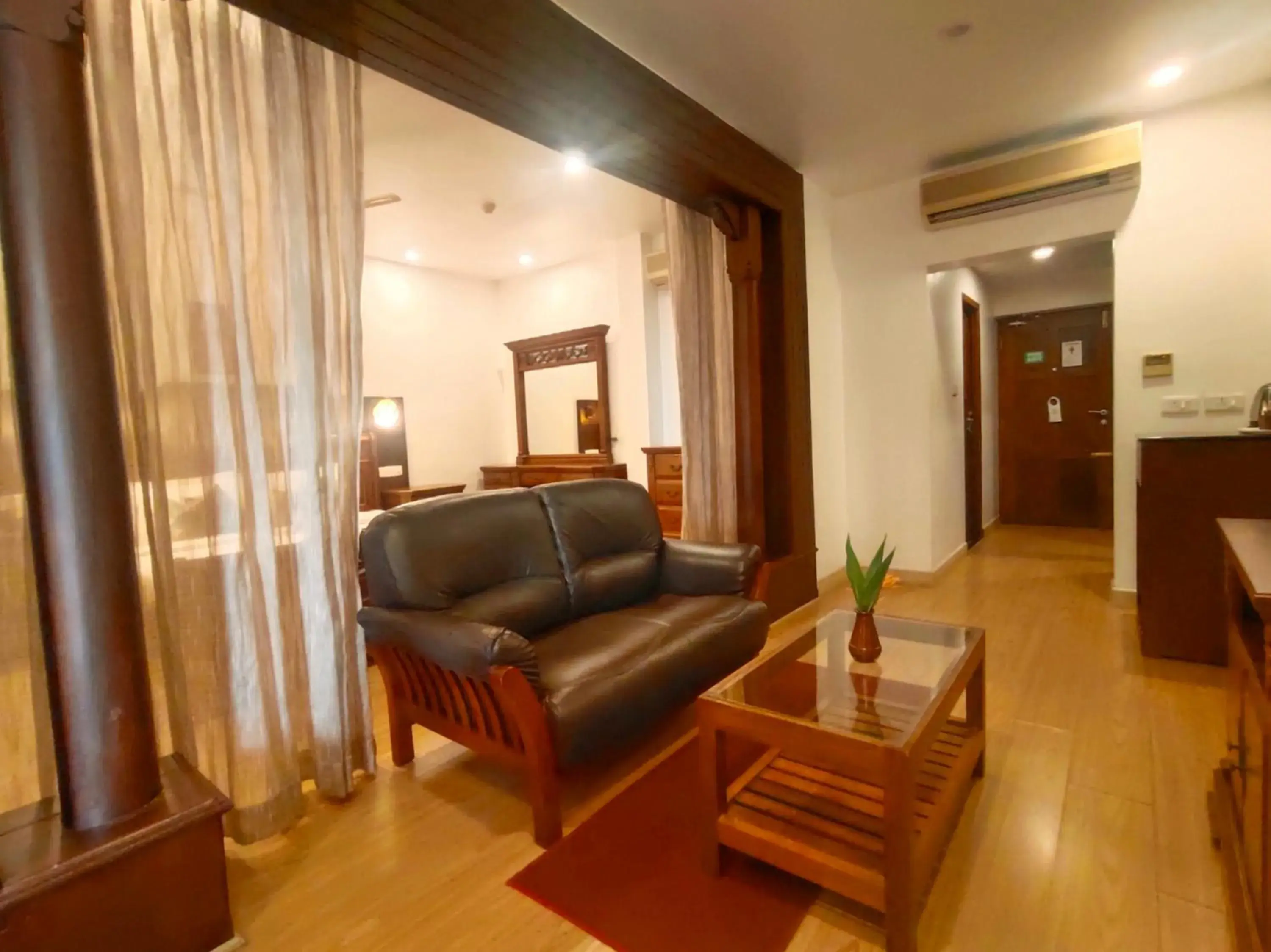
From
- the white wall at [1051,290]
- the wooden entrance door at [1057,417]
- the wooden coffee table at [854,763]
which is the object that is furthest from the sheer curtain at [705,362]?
the wooden entrance door at [1057,417]

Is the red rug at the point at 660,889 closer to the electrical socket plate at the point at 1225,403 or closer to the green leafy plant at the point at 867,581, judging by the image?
the green leafy plant at the point at 867,581

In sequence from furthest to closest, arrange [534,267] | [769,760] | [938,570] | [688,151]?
[534,267] → [938,570] → [688,151] → [769,760]

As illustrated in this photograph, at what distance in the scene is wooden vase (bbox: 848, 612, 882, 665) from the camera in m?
1.92

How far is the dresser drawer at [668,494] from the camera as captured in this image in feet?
15.6

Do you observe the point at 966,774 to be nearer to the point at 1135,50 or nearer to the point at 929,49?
the point at 929,49

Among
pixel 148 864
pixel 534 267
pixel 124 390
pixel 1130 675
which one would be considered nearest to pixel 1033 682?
pixel 1130 675

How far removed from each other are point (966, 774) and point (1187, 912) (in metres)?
0.48

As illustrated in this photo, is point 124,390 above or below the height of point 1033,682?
above

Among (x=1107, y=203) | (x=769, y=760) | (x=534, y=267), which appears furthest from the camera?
(x=534, y=267)

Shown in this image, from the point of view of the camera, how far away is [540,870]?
164 cm

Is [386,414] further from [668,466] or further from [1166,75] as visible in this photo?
[1166,75]

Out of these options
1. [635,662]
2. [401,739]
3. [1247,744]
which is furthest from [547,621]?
[1247,744]

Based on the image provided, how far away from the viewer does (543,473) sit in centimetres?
593

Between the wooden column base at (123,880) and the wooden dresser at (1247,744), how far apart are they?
207cm
